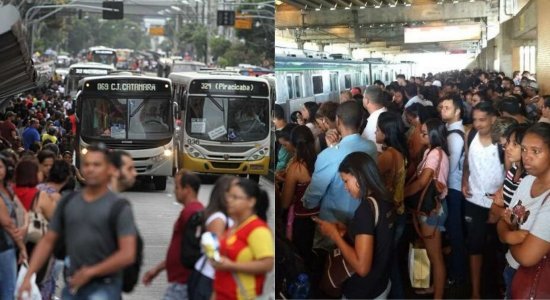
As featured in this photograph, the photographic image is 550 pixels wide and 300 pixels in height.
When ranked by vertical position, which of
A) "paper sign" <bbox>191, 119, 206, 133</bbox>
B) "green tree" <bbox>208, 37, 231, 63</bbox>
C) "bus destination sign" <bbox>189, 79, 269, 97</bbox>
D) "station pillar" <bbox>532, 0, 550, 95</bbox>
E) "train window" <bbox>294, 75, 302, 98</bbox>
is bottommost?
"paper sign" <bbox>191, 119, 206, 133</bbox>

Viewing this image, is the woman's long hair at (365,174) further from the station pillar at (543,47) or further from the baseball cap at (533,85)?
the baseball cap at (533,85)

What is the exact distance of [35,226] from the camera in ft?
14.6

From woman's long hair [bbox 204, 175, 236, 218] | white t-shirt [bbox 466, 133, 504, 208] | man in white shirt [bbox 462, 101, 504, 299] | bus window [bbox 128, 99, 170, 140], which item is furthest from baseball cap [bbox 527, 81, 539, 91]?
woman's long hair [bbox 204, 175, 236, 218]

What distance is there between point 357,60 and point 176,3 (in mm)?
43201

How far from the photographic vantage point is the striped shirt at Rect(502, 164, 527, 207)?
4.38 m

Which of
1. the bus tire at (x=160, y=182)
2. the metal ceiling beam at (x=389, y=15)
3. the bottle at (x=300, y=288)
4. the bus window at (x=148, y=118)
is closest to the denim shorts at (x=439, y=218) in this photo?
the bottle at (x=300, y=288)

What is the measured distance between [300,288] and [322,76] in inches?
39.6

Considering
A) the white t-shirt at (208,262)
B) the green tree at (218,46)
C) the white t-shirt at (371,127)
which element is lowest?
the white t-shirt at (208,262)

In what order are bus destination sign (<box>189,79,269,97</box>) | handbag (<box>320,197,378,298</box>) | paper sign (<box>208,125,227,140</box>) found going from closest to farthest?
handbag (<box>320,197,378,298</box>)
paper sign (<box>208,125,227,140</box>)
bus destination sign (<box>189,79,269,97</box>)

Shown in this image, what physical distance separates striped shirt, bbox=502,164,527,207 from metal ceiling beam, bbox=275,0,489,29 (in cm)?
85

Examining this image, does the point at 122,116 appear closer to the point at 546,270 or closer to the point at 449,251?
the point at 449,251

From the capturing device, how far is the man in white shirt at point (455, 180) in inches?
187

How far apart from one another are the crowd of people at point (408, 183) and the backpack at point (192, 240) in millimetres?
617

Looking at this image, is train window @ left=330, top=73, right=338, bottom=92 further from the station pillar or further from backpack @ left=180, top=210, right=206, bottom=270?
the station pillar
